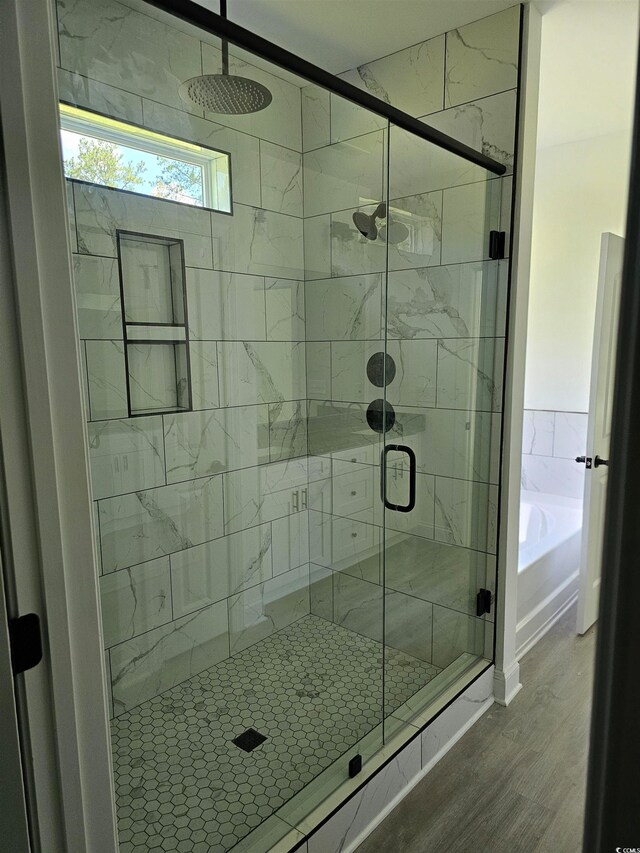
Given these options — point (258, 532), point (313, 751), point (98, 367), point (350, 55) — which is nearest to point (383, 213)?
point (350, 55)

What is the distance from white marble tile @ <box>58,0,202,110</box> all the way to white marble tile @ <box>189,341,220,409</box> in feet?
2.57

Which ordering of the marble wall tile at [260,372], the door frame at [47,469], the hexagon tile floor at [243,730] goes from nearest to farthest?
the door frame at [47,469] < the hexagon tile floor at [243,730] < the marble wall tile at [260,372]

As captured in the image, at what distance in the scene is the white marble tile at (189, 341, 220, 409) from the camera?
1953mm

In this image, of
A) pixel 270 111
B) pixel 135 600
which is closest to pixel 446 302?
pixel 270 111

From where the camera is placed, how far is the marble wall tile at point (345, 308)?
2.27 metres

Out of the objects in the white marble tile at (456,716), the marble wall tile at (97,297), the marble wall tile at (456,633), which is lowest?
the white marble tile at (456,716)

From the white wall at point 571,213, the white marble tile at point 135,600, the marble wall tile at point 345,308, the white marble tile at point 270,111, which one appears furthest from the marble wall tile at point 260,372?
the white wall at point 571,213

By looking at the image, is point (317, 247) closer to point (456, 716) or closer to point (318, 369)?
point (318, 369)

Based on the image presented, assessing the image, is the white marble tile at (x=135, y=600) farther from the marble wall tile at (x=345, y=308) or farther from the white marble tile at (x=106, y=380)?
the marble wall tile at (x=345, y=308)

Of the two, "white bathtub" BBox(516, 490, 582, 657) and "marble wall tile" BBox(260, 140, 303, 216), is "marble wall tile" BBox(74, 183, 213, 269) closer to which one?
"marble wall tile" BBox(260, 140, 303, 216)

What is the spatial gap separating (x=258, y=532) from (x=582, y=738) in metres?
1.55

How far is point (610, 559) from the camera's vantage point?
28 cm

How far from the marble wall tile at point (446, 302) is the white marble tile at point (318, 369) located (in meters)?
→ 0.34

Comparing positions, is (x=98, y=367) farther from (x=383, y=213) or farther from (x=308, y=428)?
(x=383, y=213)
